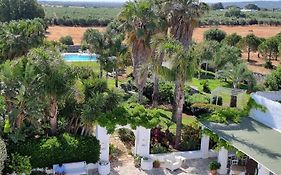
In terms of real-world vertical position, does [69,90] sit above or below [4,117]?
above

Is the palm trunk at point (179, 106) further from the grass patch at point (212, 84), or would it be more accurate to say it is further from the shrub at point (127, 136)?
the grass patch at point (212, 84)

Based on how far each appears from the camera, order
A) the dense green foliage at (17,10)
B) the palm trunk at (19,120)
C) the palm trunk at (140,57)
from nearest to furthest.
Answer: the palm trunk at (19,120)
the palm trunk at (140,57)
the dense green foliage at (17,10)

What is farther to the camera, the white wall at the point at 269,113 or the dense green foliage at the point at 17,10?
the dense green foliage at the point at 17,10

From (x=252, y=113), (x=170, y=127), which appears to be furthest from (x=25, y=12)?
(x=252, y=113)

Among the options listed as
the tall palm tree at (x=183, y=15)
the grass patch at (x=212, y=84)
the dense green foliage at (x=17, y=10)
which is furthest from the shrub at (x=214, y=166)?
the dense green foliage at (x=17, y=10)

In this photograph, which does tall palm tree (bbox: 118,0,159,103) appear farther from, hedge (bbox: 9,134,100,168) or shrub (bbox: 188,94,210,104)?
hedge (bbox: 9,134,100,168)

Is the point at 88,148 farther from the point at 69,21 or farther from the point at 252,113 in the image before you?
the point at 69,21

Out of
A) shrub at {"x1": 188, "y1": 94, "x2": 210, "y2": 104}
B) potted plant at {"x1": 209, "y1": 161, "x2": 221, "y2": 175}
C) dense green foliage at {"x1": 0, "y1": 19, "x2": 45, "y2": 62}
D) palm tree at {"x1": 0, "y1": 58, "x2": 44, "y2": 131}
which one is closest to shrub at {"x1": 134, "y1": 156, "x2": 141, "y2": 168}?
potted plant at {"x1": 209, "y1": 161, "x2": 221, "y2": 175}
